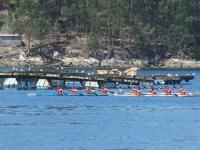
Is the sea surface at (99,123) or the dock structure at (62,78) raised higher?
the dock structure at (62,78)

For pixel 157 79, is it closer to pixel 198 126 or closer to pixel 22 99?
pixel 22 99

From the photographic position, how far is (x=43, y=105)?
5059 inches

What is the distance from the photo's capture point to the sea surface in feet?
295

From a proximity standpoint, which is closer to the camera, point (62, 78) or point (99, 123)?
point (99, 123)

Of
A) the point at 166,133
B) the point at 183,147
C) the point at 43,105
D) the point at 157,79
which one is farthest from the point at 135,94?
the point at 183,147

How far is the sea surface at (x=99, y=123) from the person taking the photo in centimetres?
8996

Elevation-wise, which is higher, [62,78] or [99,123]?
[62,78]

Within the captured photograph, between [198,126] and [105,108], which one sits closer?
[198,126]

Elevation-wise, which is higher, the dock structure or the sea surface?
the dock structure

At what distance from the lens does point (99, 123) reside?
10600 cm

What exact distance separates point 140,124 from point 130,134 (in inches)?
360

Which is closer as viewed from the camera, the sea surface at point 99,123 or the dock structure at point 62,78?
the sea surface at point 99,123

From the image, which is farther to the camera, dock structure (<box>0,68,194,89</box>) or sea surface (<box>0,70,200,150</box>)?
dock structure (<box>0,68,194,89</box>)

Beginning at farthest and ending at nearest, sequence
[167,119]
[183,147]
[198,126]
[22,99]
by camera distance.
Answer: [22,99] < [167,119] < [198,126] < [183,147]
